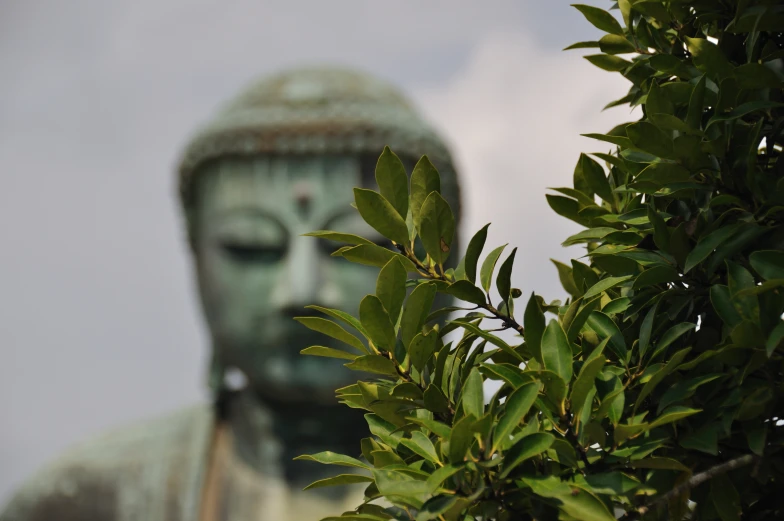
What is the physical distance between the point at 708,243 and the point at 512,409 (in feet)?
0.84

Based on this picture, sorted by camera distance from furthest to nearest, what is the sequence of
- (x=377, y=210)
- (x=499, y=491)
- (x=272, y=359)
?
(x=272, y=359) → (x=377, y=210) → (x=499, y=491)

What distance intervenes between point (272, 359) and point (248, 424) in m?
0.35

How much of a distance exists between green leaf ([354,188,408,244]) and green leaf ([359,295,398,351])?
80 millimetres

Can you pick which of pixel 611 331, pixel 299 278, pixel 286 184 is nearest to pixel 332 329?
pixel 611 331

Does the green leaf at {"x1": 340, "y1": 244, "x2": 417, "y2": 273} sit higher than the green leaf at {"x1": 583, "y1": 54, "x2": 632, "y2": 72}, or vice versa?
the green leaf at {"x1": 583, "y1": 54, "x2": 632, "y2": 72}

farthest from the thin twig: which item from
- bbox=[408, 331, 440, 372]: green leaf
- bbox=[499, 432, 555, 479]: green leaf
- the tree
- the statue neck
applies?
the statue neck

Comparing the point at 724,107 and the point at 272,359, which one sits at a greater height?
the point at 724,107

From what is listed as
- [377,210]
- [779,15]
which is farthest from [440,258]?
[779,15]

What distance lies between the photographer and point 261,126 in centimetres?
463

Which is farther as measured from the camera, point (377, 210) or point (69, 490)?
point (69, 490)

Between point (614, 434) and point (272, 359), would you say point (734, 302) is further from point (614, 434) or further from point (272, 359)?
point (272, 359)

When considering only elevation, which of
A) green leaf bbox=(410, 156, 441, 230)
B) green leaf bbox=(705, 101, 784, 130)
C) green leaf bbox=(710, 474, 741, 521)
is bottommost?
green leaf bbox=(710, 474, 741, 521)

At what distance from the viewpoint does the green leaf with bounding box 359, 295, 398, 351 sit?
42.2 inches

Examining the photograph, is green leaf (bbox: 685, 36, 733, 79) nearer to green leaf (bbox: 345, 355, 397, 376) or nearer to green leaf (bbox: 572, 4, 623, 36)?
green leaf (bbox: 572, 4, 623, 36)
